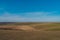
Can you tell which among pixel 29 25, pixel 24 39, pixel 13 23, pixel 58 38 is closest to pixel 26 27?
pixel 29 25

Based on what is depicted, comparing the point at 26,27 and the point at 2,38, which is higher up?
the point at 26,27

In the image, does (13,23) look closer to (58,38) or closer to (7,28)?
(7,28)

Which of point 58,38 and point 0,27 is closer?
point 58,38

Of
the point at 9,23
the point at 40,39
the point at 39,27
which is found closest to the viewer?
the point at 40,39

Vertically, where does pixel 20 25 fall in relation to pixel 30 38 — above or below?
above

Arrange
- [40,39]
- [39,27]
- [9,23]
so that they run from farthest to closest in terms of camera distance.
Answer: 1. [39,27]
2. [9,23]
3. [40,39]

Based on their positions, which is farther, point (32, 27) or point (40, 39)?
point (32, 27)

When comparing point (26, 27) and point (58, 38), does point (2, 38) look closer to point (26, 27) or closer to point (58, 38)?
point (26, 27)

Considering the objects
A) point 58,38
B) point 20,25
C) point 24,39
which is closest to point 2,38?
point 24,39
